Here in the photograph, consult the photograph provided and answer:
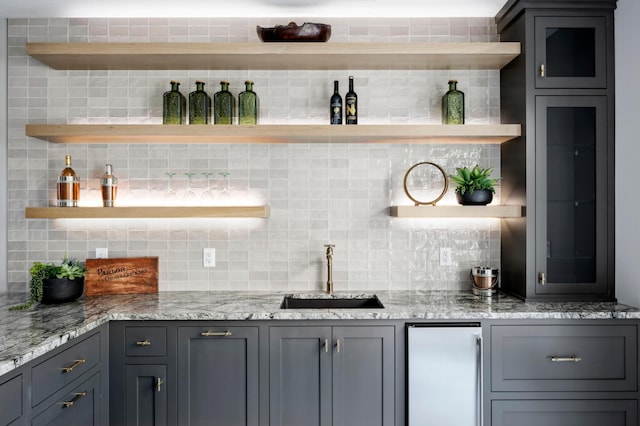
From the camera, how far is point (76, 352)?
1.89 m

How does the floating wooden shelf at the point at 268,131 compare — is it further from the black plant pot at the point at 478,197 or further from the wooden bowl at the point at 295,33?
the wooden bowl at the point at 295,33

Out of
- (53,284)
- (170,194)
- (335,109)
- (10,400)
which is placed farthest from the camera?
(170,194)

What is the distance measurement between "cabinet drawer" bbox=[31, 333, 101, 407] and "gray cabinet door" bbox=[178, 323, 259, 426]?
371mm

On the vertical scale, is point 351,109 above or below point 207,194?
above

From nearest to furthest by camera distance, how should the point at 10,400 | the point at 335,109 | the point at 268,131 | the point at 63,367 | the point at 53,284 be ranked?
the point at 10,400 < the point at 63,367 < the point at 53,284 < the point at 268,131 < the point at 335,109

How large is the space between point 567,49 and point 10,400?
290 centimetres

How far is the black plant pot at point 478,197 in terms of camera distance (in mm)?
2527

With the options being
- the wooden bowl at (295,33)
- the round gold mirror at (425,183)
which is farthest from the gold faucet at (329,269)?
the wooden bowl at (295,33)

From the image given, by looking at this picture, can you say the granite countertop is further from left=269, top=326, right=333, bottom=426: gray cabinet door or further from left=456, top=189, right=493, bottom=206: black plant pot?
left=456, top=189, right=493, bottom=206: black plant pot

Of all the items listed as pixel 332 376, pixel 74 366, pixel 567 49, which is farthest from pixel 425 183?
pixel 74 366

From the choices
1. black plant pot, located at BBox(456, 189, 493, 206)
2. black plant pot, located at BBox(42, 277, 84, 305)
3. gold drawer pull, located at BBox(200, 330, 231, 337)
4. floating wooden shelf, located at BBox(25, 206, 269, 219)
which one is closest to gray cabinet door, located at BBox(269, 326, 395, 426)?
gold drawer pull, located at BBox(200, 330, 231, 337)

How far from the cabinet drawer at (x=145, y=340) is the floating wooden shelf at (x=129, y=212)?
647mm

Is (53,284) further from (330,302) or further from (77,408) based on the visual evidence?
(330,302)

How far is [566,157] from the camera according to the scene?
2412mm
